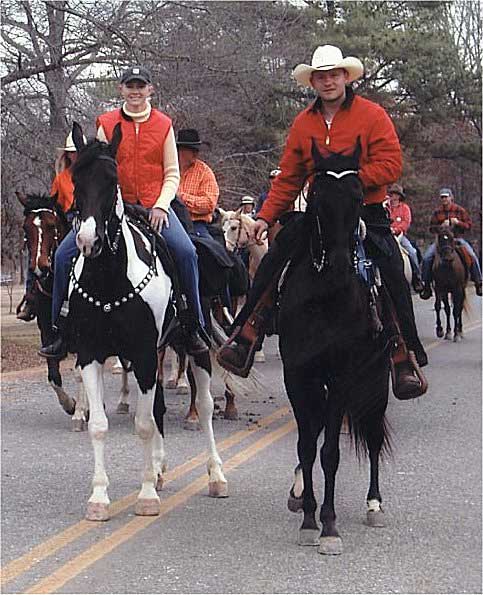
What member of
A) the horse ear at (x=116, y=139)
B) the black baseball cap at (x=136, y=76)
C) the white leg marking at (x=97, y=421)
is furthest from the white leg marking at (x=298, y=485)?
the black baseball cap at (x=136, y=76)

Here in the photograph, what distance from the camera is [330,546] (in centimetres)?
702

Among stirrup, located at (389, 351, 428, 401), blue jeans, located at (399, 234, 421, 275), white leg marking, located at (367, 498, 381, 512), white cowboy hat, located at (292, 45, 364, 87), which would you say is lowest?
white leg marking, located at (367, 498, 381, 512)

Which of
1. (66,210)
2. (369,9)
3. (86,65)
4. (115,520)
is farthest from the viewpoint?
(369,9)

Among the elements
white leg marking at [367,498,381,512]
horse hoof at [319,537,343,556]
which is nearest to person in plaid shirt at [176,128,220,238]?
white leg marking at [367,498,381,512]

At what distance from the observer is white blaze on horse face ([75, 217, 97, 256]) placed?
704cm

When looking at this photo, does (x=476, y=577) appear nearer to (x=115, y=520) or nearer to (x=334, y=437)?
(x=334, y=437)

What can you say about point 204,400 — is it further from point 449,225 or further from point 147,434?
point 449,225

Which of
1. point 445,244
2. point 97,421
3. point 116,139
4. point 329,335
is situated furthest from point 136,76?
point 445,244

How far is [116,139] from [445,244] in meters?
14.0

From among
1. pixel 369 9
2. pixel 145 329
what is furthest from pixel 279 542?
pixel 369 9

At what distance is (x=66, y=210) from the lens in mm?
11992

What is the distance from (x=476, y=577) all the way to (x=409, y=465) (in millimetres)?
3271

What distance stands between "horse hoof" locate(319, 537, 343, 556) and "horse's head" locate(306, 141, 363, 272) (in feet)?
5.54

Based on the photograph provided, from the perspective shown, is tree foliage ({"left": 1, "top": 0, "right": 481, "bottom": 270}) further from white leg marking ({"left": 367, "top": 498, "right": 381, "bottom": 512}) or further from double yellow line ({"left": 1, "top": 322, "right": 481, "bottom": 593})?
white leg marking ({"left": 367, "top": 498, "right": 381, "bottom": 512})
